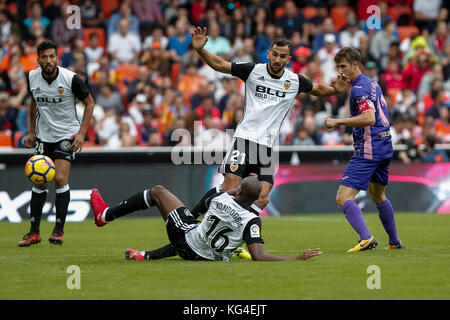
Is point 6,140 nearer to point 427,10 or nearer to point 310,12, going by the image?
point 310,12

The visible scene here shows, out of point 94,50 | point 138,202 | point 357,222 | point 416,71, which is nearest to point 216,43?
point 94,50

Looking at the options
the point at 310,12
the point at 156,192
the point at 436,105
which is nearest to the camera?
the point at 156,192

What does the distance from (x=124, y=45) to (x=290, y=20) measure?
461cm

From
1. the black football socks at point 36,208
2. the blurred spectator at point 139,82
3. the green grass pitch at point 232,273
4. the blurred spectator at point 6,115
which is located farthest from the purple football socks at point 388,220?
the blurred spectator at point 139,82

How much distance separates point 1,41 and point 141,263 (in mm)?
15106

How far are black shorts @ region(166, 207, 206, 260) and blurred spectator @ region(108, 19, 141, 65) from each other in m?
14.3

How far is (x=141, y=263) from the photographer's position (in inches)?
344

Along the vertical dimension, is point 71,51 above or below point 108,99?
above

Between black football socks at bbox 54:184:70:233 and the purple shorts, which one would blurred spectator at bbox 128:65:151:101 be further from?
the purple shorts

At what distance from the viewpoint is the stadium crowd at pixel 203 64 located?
1947 cm

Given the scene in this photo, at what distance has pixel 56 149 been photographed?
11609 millimetres

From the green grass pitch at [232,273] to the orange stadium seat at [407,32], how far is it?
1321 cm

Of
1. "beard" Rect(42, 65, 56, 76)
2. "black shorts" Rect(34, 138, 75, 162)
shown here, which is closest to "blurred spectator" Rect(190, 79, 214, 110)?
"black shorts" Rect(34, 138, 75, 162)
